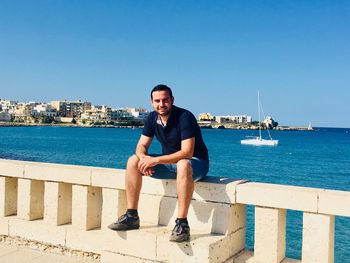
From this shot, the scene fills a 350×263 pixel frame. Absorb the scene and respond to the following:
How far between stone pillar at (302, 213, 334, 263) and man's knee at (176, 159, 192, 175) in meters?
1.22

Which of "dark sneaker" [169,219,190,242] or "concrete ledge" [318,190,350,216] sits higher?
"concrete ledge" [318,190,350,216]

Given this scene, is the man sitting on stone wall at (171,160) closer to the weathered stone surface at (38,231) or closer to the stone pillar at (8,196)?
the weathered stone surface at (38,231)

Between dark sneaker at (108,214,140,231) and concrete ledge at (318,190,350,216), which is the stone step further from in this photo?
concrete ledge at (318,190,350,216)

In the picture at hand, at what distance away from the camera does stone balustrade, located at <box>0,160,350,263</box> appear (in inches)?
159

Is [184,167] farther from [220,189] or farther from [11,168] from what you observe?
[11,168]

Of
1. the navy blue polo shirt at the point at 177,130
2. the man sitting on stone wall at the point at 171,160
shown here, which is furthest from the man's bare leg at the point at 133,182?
the navy blue polo shirt at the point at 177,130

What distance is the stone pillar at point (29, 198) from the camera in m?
5.62

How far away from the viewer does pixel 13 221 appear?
572 cm

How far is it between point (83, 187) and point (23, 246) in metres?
1.26

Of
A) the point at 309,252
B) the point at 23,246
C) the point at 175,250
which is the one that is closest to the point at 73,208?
the point at 23,246

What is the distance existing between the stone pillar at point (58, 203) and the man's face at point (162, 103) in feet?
5.56

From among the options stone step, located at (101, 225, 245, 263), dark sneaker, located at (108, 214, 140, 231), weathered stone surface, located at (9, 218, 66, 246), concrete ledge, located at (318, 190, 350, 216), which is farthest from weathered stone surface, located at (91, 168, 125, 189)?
concrete ledge, located at (318, 190, 350, 216)

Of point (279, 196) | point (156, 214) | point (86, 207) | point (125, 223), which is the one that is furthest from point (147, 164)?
point (279, 196)

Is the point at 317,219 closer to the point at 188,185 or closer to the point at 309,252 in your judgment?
the point at 309,252
